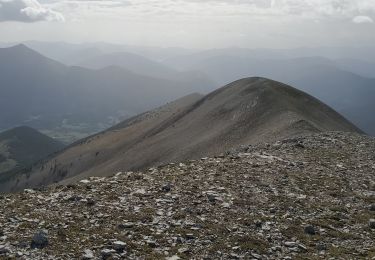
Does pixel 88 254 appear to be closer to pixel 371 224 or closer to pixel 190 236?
pixel 190 236

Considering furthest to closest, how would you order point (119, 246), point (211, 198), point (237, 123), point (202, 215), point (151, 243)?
point (237, 123), point (211, 198), point (202, 215), point (151, 243), point (119, 246)

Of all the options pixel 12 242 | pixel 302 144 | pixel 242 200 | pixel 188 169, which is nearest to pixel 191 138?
pixel 302 144

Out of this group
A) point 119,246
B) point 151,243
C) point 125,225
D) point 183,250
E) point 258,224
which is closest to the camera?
point 119,246

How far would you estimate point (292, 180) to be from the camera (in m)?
26.6

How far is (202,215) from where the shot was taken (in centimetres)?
1997

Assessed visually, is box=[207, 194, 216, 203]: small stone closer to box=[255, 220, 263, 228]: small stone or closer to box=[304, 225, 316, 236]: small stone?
box=[255, 220, 263, 228]: small stone

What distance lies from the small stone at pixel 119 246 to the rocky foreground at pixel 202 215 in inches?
1.5

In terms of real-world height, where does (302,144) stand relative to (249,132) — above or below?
above

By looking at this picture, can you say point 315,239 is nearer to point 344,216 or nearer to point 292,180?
point 344,216

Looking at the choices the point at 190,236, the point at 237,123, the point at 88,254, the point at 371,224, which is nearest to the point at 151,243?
the point at 190,236

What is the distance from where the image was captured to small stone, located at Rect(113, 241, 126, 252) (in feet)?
Answer: 52.5

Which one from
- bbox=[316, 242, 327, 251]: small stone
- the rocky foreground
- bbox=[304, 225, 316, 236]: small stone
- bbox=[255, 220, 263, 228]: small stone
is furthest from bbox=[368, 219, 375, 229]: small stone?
bbox=[255, 220, 263, 228]: small stone

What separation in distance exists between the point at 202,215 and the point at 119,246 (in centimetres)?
511

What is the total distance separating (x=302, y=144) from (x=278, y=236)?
20662 millimetres
